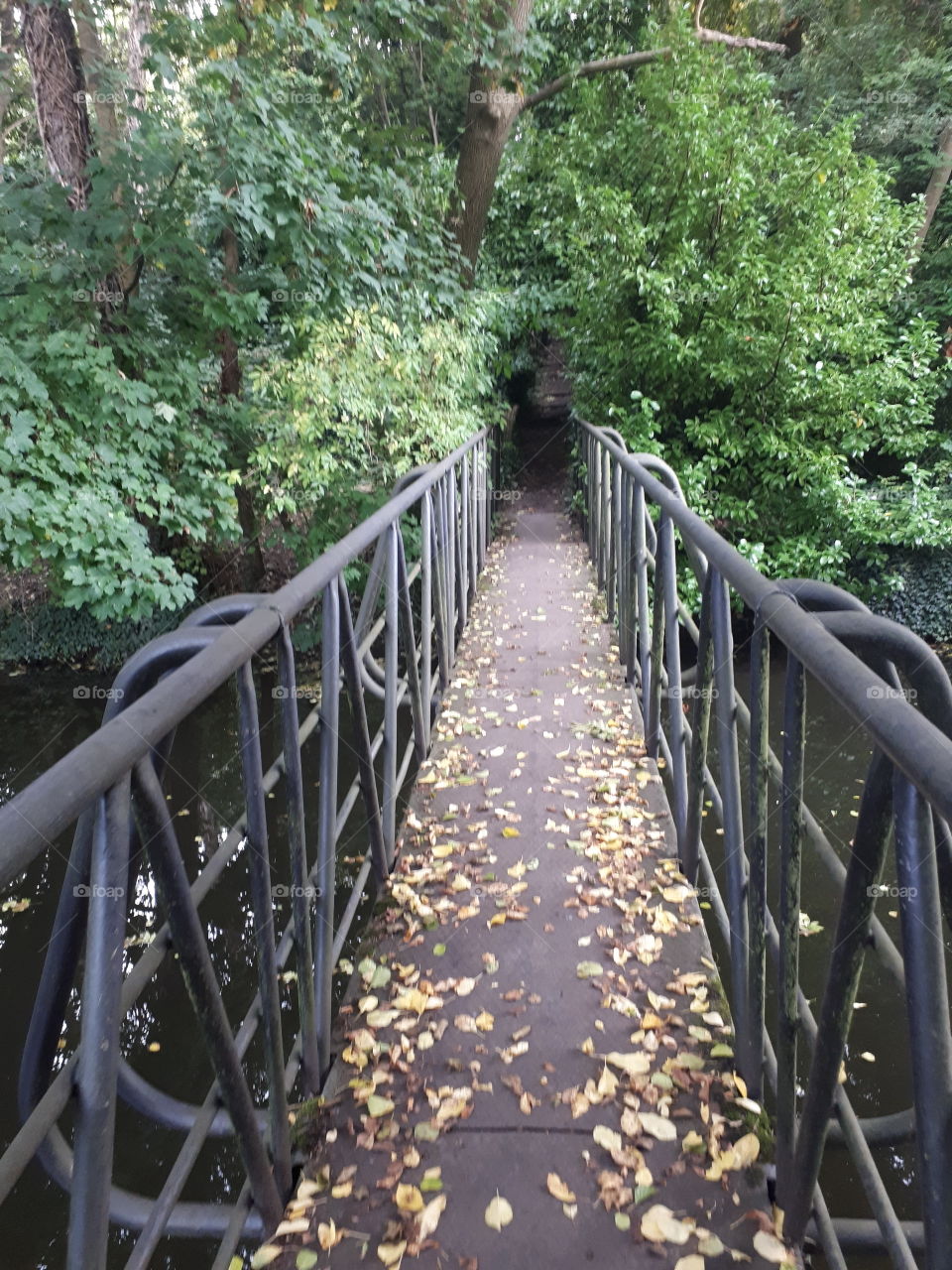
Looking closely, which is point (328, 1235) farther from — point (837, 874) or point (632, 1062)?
point (837, 874)

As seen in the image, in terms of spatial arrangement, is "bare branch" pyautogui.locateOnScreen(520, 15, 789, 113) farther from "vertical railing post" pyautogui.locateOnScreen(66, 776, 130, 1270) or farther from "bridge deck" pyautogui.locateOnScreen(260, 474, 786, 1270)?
"vertical railing post" pyautogui.locateOnScreen(66, 776, 130, 1270)

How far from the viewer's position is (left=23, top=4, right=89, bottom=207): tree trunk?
6.44 m

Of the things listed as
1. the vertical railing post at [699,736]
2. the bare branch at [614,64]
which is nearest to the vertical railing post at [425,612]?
the vertical railing post at [699,736]

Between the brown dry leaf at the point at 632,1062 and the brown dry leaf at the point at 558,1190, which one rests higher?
the brown dry leaf at the point at 632,1062

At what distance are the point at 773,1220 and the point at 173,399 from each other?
6936 millimetres

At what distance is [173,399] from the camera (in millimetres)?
6973

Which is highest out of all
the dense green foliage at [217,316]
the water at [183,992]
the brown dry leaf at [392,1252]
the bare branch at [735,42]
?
the bare branch at [735,42]

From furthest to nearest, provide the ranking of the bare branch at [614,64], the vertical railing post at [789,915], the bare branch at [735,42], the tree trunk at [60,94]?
1. the bare branch at [735,42]
2. the bare branch at [614,64]
3. the tree trunk at [60,94]
4. the vertical railing post at [789,915]

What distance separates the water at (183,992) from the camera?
13.6 ft

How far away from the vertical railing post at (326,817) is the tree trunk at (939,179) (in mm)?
12411

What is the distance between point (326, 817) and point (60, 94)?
705 centimetres

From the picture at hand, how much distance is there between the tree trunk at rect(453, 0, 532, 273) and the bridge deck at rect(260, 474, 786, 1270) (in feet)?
25.3

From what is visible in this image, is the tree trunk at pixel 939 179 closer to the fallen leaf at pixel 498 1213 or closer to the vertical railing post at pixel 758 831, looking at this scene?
the vertical railing post at pixel 758 831

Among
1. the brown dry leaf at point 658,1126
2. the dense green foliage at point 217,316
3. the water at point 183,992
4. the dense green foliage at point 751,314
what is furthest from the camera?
the dense green foliage at point 751,314
